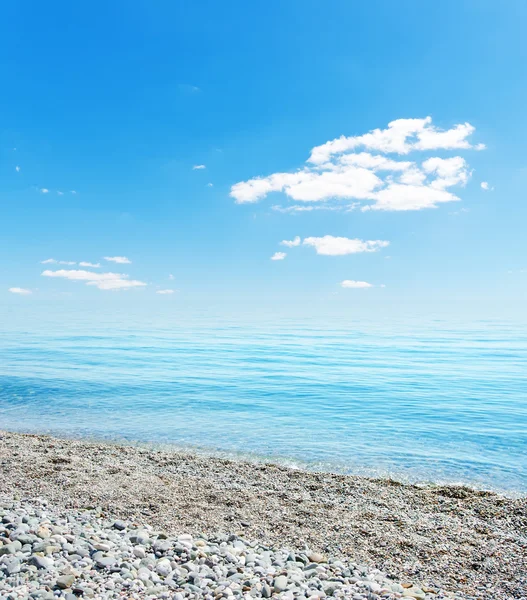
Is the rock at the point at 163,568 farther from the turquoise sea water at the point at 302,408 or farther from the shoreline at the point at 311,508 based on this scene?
the turquoise sea water at the point at 302,408

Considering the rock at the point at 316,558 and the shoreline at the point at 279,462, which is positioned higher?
the rock at the point at 316,558

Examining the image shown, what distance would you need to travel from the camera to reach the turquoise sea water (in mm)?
11086

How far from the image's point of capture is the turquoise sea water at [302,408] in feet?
36.4

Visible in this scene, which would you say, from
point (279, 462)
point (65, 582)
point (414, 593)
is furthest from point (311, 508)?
point (65, 582)

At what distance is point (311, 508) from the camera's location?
740cm

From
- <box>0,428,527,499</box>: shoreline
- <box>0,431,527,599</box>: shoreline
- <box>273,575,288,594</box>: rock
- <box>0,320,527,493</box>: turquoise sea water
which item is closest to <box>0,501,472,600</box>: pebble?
<box>273,575,288,594</box>: rock

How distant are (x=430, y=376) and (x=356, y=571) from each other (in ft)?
68.5

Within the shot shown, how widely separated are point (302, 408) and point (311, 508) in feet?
29.4

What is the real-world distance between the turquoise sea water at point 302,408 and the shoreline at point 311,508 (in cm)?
164

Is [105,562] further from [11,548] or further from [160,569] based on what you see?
[11,548]

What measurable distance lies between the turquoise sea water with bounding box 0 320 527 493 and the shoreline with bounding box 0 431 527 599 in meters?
1.64

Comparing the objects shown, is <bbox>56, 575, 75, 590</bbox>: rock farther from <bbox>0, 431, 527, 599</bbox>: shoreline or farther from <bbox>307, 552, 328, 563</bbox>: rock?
<bbox>307, 552, 328, 563</bbox>: rock

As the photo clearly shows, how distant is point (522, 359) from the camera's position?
3309cm

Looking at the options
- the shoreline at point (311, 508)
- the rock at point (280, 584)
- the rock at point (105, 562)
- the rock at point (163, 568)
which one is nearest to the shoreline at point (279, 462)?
the shoreline at point (311, 508)
